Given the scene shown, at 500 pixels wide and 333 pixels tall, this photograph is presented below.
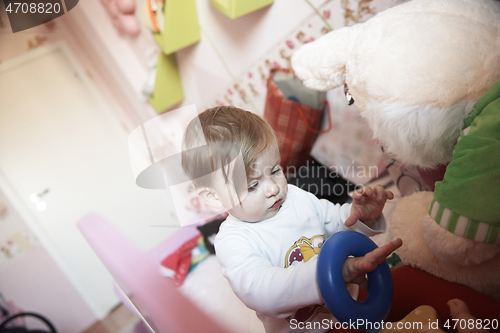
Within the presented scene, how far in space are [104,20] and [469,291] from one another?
789 mm

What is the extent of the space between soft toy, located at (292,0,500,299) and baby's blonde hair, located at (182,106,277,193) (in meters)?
0.18

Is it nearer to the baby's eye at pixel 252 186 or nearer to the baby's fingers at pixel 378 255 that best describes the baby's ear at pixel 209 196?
the baby's eye at pixel 252 186

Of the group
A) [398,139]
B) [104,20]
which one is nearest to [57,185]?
[104,20]

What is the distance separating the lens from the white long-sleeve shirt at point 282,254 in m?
0.37

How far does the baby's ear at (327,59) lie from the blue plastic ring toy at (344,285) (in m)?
0.31

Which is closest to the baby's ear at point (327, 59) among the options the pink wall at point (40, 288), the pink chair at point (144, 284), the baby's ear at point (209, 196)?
the baby's ear at point (209, 196)

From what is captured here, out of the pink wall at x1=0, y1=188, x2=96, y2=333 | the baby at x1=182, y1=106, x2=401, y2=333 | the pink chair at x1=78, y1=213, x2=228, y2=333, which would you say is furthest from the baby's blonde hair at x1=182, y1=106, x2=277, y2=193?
the pink wall at x1=0, y1=188, x2=96, y2=333

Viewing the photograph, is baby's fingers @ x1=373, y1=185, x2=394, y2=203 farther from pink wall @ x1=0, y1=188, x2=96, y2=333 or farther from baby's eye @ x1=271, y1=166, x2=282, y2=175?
pink wall @ x1=0, y1=188, x2=96, y2=333

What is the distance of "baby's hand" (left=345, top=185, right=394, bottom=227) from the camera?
17.0 inches

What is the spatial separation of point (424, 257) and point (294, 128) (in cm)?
32

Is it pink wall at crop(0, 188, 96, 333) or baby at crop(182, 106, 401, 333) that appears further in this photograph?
pink wall at crop(0, 188, 96, 333)

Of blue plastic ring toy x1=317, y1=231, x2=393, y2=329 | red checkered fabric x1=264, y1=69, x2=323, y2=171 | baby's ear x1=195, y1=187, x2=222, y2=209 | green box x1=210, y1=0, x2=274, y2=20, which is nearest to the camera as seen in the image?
blue plastic ring toy x1=317, y1=231, x2=393, y2=329

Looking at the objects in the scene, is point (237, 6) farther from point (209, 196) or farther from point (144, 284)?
point (144, 284)

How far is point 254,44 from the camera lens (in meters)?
0.87
